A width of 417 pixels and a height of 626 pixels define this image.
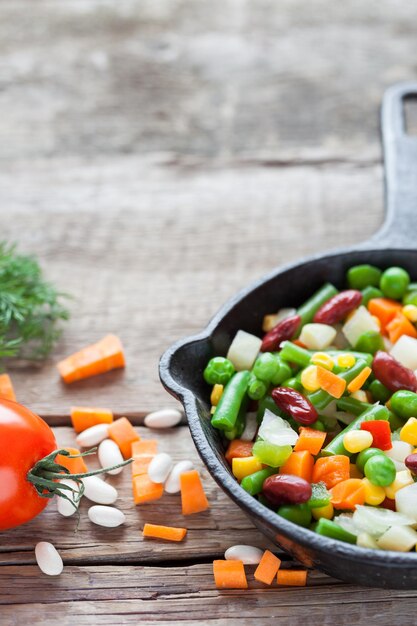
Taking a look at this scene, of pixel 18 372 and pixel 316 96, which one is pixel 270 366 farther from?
pixel 316 96

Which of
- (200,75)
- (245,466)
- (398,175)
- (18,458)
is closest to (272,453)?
(245,466)

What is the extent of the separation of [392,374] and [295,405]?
320 millimetres

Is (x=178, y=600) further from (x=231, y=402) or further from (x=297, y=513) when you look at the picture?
(x=231, y=402)

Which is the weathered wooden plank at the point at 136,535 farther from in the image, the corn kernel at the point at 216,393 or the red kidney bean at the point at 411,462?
the red kidney bean at the point at 411,462

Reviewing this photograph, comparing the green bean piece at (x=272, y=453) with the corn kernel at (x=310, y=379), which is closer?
the green bean piece at (x=272, y=453)

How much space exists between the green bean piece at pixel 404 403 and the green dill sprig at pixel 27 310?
136 centimetres

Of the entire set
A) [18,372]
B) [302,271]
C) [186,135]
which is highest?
[186,135]

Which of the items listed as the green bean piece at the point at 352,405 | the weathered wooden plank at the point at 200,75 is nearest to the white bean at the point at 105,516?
the green bean piece at the point at 352,405

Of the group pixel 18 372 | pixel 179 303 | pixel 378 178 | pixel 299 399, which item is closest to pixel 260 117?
pixel 378 178

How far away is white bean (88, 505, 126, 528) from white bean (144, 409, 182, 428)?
1.28 ft

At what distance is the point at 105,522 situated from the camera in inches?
99.9

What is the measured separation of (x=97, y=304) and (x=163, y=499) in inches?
37.7

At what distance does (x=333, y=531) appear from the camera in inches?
82.8

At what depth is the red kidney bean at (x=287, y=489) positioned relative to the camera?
216 cm
